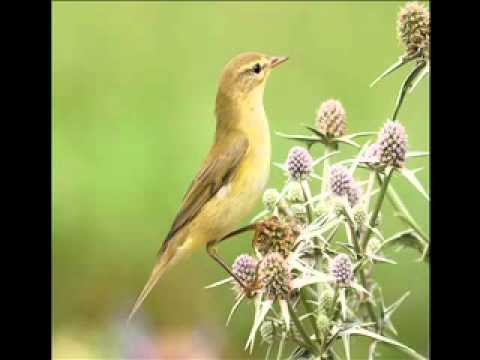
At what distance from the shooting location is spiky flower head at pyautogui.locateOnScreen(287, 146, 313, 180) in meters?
1.20

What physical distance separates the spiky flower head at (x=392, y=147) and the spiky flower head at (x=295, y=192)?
150 mm

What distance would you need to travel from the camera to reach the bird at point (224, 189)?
4.87 ft

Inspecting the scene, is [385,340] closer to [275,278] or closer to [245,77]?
[275,278]

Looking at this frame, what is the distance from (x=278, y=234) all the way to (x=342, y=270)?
5.5 inches

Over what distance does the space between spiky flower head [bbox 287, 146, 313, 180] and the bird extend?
0.29 meters

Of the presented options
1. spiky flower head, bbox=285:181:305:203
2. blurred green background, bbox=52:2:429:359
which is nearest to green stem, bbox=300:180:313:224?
spiky flower head, bbox=285:181:305:203

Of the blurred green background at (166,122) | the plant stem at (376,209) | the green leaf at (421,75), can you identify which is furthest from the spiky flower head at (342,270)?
the blurred green background at (166,122)

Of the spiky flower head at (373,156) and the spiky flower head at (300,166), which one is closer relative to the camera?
the spiky flower head at (373,156)

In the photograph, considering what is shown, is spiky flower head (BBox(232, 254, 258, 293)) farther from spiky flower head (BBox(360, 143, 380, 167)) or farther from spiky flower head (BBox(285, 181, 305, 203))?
spiky flower head (BBox(360, 143, 380, 167))

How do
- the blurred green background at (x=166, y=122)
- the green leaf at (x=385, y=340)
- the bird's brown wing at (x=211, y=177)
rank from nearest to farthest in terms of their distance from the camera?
the green leaf at (x=385, y=340) → the bird's brown wing at (x=211, y=177) → the blurred green background at (x=166, y=122)

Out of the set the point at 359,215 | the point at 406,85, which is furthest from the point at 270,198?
the point at 406,85

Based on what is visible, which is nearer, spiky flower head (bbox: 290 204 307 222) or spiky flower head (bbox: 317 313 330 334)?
spiky flower head (bbox: 317 313 330 334)

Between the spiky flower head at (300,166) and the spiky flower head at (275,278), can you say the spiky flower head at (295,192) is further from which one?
the spiky flower head at (275,278)
